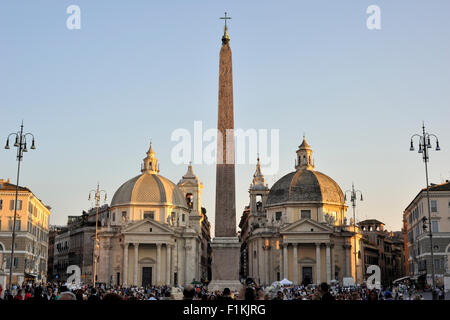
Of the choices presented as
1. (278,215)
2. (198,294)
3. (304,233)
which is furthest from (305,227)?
(198,294)

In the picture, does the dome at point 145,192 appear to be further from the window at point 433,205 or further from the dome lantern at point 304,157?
the window at point 433,205

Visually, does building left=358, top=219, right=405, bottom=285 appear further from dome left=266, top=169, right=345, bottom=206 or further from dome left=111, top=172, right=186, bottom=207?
dome left=111, top=172, right=186, bottom=207

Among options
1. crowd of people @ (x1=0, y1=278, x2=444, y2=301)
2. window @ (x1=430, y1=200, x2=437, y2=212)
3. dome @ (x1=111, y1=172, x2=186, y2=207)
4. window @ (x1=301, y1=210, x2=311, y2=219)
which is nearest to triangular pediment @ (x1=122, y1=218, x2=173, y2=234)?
dome @ (x1=111, y1=172, x2=186, y2=207)

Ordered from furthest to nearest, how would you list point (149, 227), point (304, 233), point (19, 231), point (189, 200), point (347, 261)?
point (189, 200) < point (347, 261) < point (149, 227) < point (304, 233) < point (19, 231)

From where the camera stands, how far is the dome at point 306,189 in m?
77.2

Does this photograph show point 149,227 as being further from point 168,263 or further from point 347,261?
point 347,261

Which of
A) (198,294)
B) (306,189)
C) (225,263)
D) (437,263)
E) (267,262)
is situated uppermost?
(306,189)

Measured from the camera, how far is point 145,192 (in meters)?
79.1

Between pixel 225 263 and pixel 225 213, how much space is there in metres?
2.76

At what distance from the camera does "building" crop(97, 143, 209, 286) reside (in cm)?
7356

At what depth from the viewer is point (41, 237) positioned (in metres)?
75.1

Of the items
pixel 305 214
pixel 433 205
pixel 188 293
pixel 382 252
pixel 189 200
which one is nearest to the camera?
pixel 188 293

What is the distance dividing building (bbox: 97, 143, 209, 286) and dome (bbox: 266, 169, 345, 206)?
12.4 meters
